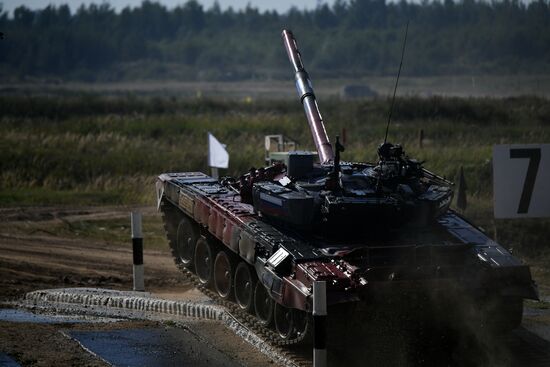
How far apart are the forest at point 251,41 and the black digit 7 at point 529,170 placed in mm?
19265

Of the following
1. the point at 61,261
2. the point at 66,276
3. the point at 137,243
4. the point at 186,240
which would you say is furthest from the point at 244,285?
the point at 61,261

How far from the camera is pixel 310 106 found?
18.0 m

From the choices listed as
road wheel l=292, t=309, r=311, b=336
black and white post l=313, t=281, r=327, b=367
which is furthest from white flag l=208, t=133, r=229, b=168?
black and white post l=313, t=281, r=327, b=367

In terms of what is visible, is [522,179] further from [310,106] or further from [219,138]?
[219,138]

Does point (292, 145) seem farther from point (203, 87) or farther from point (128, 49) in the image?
point (128, 49)

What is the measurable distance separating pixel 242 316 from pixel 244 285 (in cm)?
70

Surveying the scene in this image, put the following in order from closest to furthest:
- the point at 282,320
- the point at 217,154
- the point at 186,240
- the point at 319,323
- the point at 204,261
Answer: the point at 319,323 < the point at 282,320 < the point at 204,261 < the point at 186,240 < the point at 217,154

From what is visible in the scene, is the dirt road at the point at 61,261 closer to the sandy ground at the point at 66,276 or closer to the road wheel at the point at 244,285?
the sandy ground at the point at 66,276

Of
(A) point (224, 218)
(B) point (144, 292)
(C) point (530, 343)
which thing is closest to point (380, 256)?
(C) point (530, 343)

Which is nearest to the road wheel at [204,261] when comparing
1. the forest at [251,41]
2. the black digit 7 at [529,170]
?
the black digit 7 at [529,170]

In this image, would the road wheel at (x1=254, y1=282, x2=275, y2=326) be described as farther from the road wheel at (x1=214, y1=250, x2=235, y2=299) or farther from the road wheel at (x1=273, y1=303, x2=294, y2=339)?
the road wheel at (x1=214, y1=250, x2=235, y2=299)

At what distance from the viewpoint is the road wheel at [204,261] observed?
1725 centimetres

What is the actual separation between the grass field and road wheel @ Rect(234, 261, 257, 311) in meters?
6.26

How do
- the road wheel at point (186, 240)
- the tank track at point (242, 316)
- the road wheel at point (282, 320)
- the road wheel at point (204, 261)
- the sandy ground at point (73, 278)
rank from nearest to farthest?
1. the sandy ground at point (73, 278)
2. the tank track at point (242, 316)
3. the road wheel at point (282, 320)
4. the road wheel at point (204, 261)
5. the road wheel at point (186, 240)
